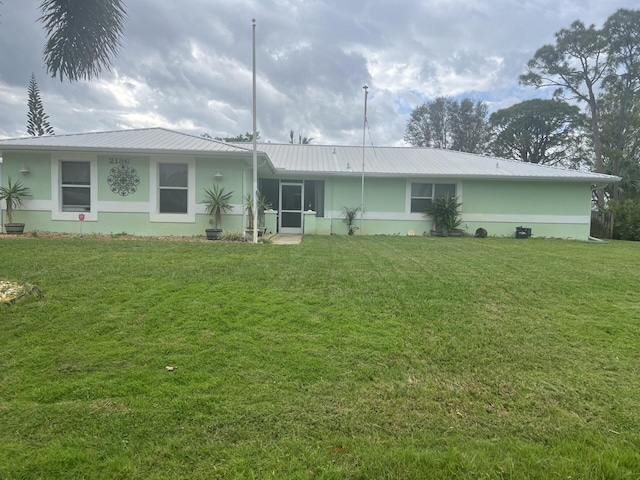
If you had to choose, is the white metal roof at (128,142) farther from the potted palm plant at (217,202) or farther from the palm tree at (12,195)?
the potted palm plant at (217,202)

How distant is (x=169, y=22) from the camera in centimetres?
856

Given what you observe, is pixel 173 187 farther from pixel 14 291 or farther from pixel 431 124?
pixel 431 124

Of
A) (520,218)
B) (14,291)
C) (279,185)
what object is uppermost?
(279,185)

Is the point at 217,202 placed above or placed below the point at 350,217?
above

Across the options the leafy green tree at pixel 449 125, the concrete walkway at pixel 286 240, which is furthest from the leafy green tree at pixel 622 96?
the concrete walkway at pixel 286 240

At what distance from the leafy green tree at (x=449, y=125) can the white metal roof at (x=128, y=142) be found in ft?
119

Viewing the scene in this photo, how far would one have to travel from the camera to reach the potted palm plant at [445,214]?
14.6 m

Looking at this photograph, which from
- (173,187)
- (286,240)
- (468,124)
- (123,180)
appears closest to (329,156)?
(286,240)

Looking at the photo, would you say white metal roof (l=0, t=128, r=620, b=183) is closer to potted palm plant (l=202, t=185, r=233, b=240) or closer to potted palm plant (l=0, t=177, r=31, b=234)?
potted palm plant (l=0, t=177, r=31, b=234)

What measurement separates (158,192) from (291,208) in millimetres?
5410

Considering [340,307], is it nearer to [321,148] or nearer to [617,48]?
[321,148]

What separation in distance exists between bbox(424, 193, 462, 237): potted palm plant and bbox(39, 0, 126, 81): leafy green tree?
1189 centimetres

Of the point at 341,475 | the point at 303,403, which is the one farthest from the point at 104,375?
the point at 341,475

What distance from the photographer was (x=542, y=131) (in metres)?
35.8
